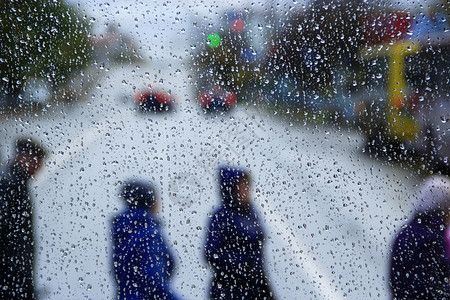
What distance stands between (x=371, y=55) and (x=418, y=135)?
32cm

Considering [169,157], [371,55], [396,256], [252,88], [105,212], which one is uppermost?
A: [371,55]

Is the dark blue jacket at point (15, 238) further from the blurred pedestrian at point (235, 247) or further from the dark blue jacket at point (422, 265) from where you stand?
the dark blue jacket at point (422, 265)

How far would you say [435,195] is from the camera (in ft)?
3.91

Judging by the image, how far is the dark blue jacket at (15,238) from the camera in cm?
124

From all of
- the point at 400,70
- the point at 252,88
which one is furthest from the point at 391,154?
the point at 252,88

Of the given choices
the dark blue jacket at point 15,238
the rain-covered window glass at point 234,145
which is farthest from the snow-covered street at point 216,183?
the dark blue jacket at point 15,238

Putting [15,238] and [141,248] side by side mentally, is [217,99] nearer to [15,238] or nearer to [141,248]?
[141,248]

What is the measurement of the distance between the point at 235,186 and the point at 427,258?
2.33 ft

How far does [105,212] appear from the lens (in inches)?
48.1

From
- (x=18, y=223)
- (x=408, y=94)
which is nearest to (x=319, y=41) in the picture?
(x=408, y=94)

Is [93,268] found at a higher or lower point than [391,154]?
lower

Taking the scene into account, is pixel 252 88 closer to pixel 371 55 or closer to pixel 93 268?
pixel 371 55

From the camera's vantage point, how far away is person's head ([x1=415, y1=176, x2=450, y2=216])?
1.19m

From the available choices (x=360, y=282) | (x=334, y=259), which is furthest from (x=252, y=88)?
(x=360, y=282)
